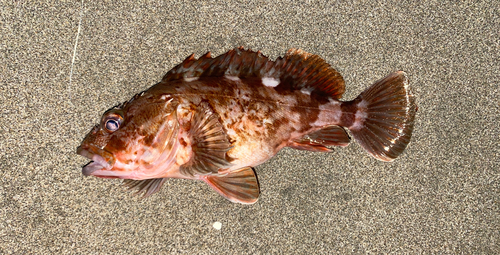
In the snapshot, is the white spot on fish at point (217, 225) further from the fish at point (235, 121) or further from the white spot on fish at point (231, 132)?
the white spot on fish at point (231, 132)

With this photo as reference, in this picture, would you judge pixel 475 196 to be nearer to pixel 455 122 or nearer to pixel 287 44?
pixel 455 122

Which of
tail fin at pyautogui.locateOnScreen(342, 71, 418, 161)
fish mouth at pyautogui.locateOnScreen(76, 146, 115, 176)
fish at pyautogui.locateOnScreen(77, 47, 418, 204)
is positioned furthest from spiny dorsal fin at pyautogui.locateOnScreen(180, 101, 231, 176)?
tail fin at pyautogui.locateOnScreen(342, 71, 418, 161)

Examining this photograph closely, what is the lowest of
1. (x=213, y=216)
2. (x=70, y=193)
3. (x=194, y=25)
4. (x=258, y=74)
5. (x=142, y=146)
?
(x=213, y=216)

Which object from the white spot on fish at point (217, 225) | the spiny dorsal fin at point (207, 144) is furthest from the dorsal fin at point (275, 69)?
the white spot on fish at point (217, 225)

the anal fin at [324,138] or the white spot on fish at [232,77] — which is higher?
the white spot on fish at [232,77]

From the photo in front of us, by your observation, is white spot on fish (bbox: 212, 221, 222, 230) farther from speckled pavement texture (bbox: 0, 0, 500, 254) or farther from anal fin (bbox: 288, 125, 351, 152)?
anal fin (bbox: 288, 125, 351, 152)

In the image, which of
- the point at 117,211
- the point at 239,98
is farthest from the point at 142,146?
the point at 117,211

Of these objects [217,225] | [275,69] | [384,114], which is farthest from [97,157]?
[384,114]

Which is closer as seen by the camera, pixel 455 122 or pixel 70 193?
pixel 70 193
